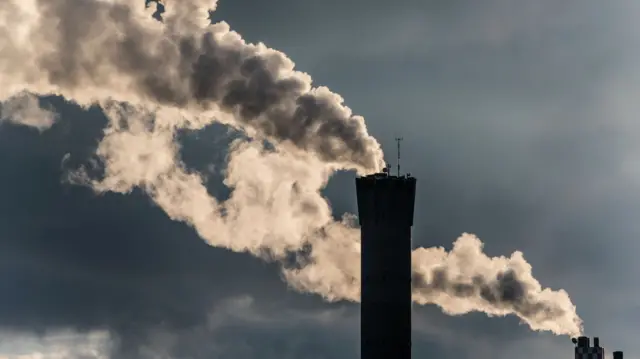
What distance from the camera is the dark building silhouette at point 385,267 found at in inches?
5212

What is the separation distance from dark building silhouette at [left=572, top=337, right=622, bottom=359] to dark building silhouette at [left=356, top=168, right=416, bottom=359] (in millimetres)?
28053

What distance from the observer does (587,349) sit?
15212cm

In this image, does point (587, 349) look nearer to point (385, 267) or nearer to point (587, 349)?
point (587, 349)

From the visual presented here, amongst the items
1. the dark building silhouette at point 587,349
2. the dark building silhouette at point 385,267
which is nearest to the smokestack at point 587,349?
the dark building silhouette at point 587,349

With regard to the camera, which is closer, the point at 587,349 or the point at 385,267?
the point at 385,267

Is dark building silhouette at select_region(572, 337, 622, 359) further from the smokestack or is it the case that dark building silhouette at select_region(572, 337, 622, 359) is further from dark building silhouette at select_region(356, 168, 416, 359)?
dark building silhouette at select_region(356, 168, 416, 359)

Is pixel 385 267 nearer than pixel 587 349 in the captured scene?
Yes

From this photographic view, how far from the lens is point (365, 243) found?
133625 millimetres

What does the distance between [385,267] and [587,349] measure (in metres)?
33.2

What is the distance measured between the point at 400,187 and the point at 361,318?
1397cm

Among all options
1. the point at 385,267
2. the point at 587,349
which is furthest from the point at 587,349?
the point at 385,267

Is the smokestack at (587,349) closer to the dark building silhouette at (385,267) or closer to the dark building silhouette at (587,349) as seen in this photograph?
the dark building silhouette at (587,349)

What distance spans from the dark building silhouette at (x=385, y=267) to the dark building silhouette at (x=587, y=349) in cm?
2805

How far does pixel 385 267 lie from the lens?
5212 inches
